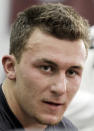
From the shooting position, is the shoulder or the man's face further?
the shoulder

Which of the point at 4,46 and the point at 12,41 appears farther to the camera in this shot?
the point at 4,46

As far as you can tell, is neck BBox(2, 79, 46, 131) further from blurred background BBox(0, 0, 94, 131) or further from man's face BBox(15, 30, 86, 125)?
blurred background BBox(0, 0, 94, 131)

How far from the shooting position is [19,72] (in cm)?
115

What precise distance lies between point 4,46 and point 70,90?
485mm

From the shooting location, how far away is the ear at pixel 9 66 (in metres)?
1.17

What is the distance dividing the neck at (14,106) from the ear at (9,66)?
0.03m

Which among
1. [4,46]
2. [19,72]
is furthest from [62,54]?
[4,46]

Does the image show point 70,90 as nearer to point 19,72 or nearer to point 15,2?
point 19,72

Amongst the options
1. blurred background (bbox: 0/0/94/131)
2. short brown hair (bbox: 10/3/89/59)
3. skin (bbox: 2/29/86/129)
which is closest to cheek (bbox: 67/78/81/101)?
skin (bbox: 2/29/86/129)

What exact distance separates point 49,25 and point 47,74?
0.48 ft

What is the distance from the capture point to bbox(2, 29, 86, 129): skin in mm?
1108

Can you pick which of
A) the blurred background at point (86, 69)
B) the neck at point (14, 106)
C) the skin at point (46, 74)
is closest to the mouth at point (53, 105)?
the skin at point (46, 74)

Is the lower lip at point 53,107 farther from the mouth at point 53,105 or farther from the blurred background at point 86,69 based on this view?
the blurred background at point 86,69

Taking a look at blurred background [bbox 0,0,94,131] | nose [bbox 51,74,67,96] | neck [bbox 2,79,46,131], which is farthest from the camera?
blurred background [bbox 0,0,94,131]
